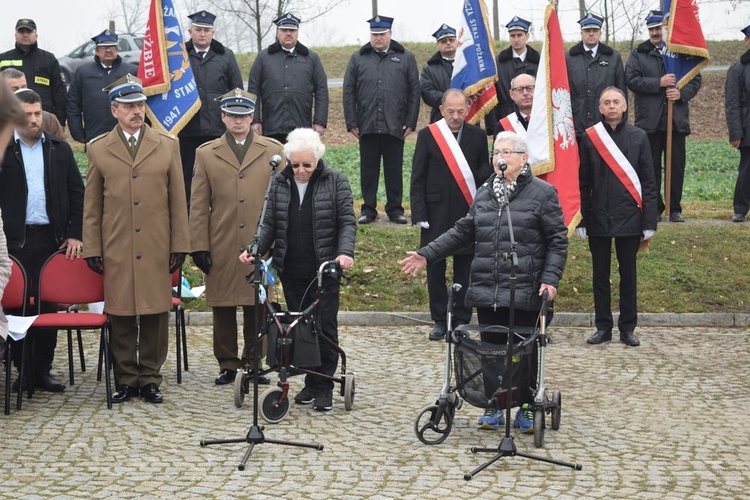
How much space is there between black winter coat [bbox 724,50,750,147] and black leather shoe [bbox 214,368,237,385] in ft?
26.7

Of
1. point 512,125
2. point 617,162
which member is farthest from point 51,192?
point 617,162

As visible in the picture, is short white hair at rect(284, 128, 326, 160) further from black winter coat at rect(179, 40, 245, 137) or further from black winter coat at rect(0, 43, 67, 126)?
black winter coat at rect(0, 43, 67, 126)

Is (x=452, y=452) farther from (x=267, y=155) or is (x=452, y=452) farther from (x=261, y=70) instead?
(x=261, y=70)

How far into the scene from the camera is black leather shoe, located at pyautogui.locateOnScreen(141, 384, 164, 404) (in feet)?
28.9

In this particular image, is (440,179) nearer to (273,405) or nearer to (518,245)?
(518,245)

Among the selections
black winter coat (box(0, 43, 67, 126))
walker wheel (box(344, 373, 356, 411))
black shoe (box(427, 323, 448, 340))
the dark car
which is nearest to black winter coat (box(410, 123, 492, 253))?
black shoe (box(427, 323, 448, 340))

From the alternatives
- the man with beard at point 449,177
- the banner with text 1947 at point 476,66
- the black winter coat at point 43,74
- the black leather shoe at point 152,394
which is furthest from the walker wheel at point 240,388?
the black winter coat at point 43,74

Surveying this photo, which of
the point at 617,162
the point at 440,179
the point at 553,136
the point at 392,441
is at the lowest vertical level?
the point at 392,441

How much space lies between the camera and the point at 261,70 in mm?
13508

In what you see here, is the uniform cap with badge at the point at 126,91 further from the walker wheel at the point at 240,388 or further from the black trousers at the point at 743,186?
the black trousers at the point at 743,186

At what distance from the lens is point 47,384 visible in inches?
362

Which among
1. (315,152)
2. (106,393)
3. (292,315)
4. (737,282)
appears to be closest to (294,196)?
(315,152)

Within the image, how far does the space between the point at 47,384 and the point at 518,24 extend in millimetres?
6933

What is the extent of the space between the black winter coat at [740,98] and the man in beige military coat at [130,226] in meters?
8.46
